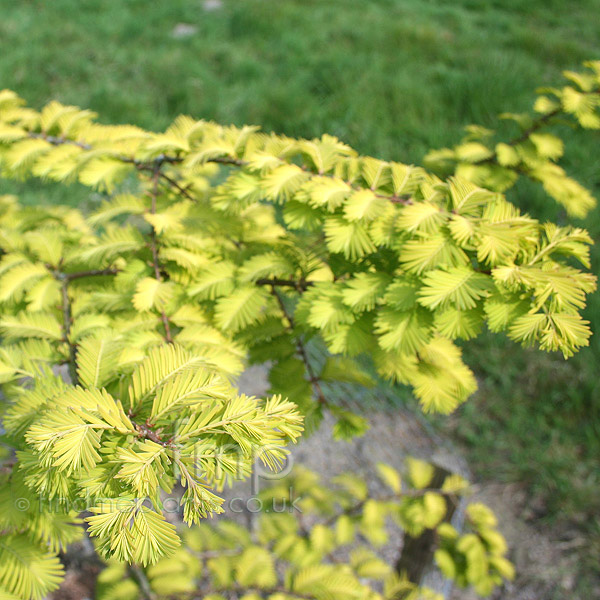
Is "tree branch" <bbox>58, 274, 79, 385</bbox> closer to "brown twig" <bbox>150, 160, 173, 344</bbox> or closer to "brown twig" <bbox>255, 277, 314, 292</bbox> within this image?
"brown twig" <bbox>150, 160, 173, 344</bbox>

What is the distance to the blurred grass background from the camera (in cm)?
247

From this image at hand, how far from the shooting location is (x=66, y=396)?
596 mm

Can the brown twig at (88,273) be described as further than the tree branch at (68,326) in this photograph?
Yes

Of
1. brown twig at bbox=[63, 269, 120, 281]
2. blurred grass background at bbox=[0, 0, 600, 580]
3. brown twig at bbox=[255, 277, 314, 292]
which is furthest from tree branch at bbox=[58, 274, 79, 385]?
blurred grass background at bbox=[0, 0, 600, 580]

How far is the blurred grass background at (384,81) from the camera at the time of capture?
8.11 ft

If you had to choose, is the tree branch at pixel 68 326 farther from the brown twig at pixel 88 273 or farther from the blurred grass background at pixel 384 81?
the blurred grass background at pixel 384 81

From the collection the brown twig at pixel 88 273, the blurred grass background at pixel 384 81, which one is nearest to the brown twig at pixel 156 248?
the brown twig at pixel 88 273

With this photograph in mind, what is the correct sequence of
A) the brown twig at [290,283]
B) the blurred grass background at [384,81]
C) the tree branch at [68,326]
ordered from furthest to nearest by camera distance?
the blurred grass background at [384,81] < the brown twig at [290,283] < the tree branch at [68,326]

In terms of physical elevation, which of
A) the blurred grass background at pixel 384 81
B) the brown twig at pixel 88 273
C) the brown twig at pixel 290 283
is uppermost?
the brown twig at pixel 290 283

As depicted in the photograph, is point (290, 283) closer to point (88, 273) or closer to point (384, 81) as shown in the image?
point (88, 273)

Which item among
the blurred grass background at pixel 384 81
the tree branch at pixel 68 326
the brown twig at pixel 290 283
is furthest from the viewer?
the blurred grass background at pixel 384 81

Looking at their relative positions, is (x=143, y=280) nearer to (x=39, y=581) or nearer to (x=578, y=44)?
(x=39, y=581)

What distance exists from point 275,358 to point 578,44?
4.20m

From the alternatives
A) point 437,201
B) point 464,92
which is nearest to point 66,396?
point 437,201
